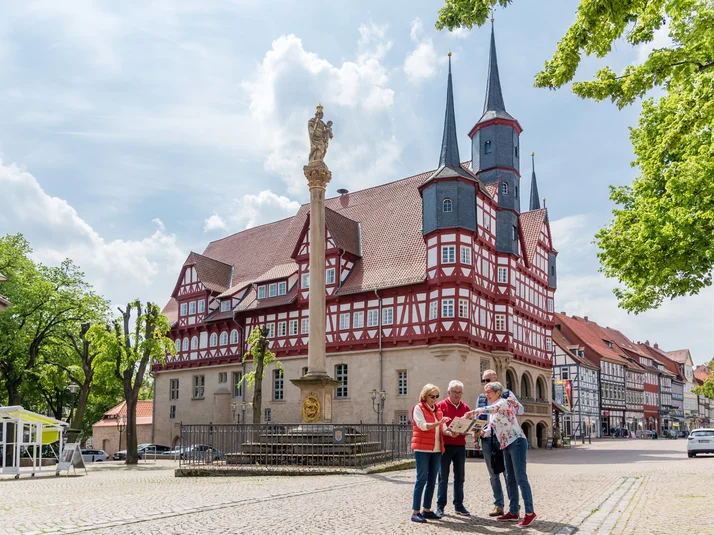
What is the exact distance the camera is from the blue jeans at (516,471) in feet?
29.0

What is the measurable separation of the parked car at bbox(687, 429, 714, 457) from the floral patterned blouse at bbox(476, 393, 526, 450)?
25.9 meters

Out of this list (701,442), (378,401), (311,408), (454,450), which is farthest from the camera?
(378,401)

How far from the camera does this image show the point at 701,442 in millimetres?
31234

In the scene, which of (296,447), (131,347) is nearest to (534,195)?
(131,347)

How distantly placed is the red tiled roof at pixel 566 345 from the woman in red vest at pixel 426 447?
6426 cm

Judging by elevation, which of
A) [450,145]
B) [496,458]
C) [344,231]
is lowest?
[496,458]

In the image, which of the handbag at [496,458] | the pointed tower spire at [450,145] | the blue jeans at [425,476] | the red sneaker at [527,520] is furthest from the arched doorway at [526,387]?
the red sneaker at [527,520]

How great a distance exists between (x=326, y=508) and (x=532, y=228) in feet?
135

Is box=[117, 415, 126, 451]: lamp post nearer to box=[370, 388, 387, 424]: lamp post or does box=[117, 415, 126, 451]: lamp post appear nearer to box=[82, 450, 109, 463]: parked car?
box=[82, 450, 109, 463]: parked car

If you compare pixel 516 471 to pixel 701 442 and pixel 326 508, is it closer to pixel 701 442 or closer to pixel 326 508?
pixel 326 508

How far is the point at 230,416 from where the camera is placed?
4884cm

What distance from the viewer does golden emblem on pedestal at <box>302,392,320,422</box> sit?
22312 millimetres

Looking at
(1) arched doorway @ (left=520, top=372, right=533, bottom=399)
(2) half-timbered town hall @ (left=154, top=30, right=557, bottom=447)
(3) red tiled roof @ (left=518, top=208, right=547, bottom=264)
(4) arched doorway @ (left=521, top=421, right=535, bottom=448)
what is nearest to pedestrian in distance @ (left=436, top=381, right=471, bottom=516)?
(2) half-timbered town hall @ (left=154, top=30, right=557, bottom=447)

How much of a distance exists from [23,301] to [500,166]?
29218mm
